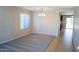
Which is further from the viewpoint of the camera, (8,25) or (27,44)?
(8,25)

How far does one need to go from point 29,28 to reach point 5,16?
185cm

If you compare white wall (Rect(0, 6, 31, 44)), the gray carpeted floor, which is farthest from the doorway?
white wall (Rect(0, 6, 31, 44))

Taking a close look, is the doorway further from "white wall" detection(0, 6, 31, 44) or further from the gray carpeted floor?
"white wall" detection(0, 6, 31, 44)

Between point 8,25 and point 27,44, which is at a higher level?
point 8,25

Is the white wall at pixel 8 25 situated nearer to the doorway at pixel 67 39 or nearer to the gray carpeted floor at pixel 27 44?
the gray carpeted floor at pixel 27 44

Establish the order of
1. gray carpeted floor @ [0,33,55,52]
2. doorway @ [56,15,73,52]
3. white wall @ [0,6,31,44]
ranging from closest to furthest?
gray carpeted floor @ [0,33,55,52], doorway @ [56,15,73,52], white wall @ [0,6,31,44]

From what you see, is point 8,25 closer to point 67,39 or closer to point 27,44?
point 27,44

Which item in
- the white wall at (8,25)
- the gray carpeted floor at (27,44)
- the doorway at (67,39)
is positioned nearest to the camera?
the gray carpeted floor at (27,44)

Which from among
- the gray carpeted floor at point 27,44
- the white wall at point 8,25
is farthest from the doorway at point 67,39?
the white wall at point 8,25

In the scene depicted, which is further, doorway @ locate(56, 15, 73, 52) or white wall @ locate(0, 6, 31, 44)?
white wall @ locate(0, 6, 31, 44)

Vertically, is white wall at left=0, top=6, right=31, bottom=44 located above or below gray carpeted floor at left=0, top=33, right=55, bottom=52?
above

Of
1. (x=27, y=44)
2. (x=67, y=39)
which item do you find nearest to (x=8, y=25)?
(x=27, y=44)

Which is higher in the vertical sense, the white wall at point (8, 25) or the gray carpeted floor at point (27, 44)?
the white wall at point (8, 25)
